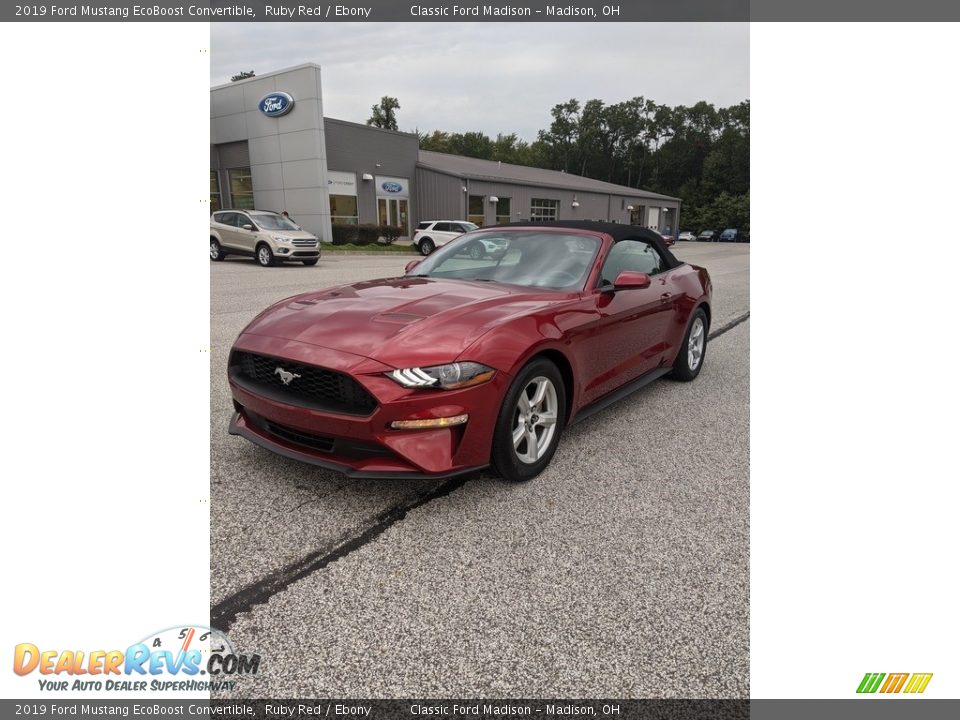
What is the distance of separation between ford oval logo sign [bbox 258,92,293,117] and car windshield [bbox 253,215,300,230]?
29.1 feet

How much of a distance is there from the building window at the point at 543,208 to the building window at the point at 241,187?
54.0 feet

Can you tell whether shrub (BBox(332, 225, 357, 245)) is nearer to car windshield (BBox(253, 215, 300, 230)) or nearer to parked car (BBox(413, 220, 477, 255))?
parked car (BBox(413, 220, 477, 255))

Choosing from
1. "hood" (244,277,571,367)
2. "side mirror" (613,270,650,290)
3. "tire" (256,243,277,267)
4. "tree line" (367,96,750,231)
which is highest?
"tree line" (367,96,750,231)

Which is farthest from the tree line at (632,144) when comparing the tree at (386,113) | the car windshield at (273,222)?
the car windshield at (273,222)

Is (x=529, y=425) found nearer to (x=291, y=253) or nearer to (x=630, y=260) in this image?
(x=630, y=260)

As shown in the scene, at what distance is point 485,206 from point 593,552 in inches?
1280

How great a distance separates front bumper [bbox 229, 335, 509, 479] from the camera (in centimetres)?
267

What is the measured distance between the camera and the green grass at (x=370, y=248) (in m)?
25.3

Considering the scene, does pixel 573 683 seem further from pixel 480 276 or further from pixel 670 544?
pixel 480 276

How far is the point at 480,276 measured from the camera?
409 cm

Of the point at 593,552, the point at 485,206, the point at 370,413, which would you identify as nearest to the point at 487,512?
the point at 593,552
